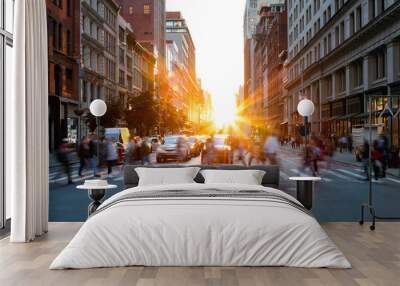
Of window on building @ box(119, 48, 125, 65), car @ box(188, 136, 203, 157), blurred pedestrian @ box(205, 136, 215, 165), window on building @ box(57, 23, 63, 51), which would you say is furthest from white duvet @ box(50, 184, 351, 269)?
window on building @ box(119, 48, 125, 65)

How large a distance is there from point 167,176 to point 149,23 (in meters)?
3.70

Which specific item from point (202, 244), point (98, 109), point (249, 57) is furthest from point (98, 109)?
point (202, 244)

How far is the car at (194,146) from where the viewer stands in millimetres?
8302

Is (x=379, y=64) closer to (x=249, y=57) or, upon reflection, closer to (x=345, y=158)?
(x=345, y=158)

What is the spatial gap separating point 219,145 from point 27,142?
3.50 metres

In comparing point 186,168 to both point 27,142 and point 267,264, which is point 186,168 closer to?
point 27,142

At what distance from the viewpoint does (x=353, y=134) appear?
25.9 feet

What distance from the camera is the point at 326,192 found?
8.28 m

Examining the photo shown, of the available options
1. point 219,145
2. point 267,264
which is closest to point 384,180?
point 219,145

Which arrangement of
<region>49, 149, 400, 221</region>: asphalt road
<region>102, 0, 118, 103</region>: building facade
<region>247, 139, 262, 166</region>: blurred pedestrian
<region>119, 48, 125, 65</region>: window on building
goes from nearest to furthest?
<region>49, 149, 400, 221</region>: asphalt road
<region>247, 139, 262, 166</region>: blurred pedestrian
<region>102, 0, 118, 103</region>: building facade
<region>119, 48, 125, 65</region>: window on building

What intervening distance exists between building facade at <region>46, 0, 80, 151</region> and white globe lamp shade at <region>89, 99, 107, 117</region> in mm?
322

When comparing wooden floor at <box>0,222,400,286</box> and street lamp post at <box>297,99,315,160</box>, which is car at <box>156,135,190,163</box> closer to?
street lamp post at <box>297,99,315,160</box>

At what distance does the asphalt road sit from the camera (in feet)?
25.3

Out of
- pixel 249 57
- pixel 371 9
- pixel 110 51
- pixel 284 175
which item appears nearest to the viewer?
pixel 284 175
